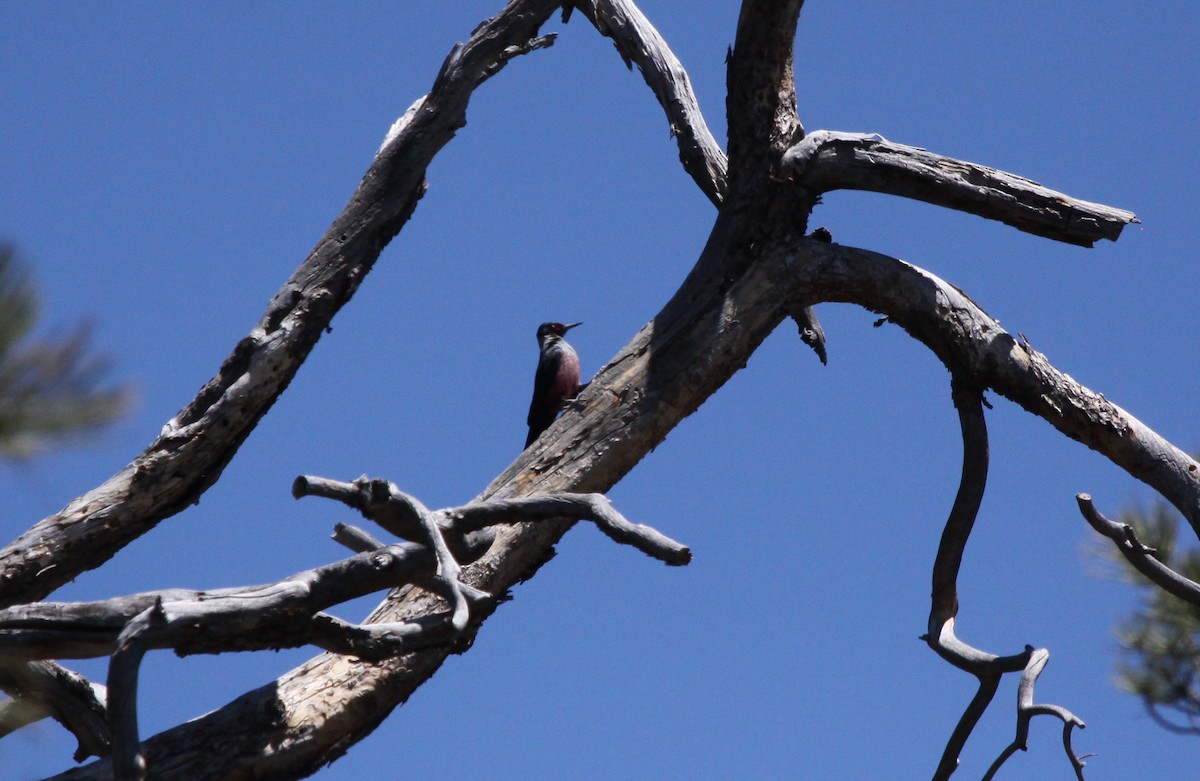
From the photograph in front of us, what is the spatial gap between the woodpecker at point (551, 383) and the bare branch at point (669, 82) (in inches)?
76.1

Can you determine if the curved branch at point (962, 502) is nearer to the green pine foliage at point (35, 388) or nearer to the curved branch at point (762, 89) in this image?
the curved branch at point (762, 89)

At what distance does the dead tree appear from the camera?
3.88 metres

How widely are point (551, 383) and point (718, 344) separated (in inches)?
109

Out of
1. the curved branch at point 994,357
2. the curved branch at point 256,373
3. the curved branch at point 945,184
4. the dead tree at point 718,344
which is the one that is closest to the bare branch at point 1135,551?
the dead tree at point 718,344

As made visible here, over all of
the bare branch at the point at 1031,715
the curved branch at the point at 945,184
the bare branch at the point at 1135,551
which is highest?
the curved branch at the point at 945,184

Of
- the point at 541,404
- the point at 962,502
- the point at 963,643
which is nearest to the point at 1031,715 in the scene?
the point at 963,643

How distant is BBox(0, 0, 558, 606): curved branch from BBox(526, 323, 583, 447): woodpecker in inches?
93.7

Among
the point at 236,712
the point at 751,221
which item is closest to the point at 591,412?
the point at 751,221

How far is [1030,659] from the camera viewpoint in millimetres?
3680

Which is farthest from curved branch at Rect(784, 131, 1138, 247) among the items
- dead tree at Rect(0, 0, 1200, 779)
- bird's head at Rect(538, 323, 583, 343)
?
bird's head at Rect(538, 323, 583, 343)

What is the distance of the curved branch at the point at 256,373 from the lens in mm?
3846

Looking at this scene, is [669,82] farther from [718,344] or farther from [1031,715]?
[1031,715]

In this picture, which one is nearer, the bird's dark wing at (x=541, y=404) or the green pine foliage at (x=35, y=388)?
the green pine foliage at (x=35, y=388)

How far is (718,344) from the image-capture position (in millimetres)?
4191
